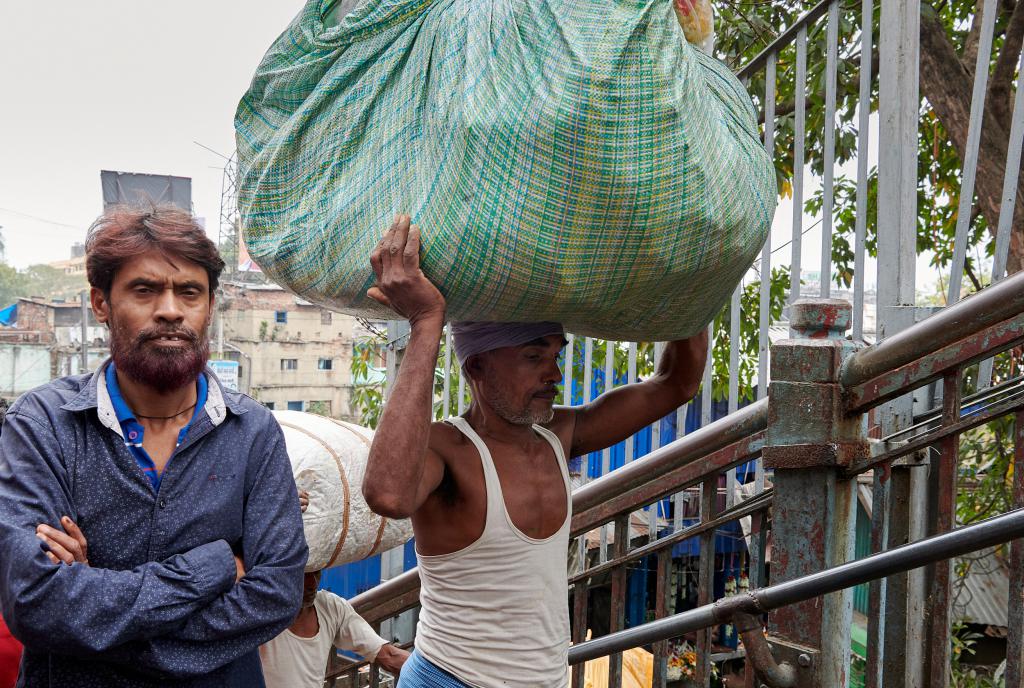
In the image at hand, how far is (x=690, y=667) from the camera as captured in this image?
8.43 m

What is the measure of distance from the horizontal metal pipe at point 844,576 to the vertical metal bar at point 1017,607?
0.30m

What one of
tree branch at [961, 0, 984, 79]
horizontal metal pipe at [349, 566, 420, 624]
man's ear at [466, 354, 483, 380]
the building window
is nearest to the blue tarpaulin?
the building window

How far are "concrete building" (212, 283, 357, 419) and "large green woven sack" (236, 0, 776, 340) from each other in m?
26.6

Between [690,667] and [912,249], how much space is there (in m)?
6.76

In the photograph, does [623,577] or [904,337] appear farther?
[623,577]

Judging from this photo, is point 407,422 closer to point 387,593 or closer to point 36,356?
point 387,593

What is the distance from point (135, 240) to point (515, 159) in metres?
1.00

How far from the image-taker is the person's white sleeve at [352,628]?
3.66 meters

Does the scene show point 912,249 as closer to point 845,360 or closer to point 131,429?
point 845,360

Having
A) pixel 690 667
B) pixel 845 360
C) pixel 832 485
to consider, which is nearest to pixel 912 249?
pixel 845 360

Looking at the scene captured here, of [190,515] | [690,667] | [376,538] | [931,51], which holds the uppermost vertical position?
[931,51]

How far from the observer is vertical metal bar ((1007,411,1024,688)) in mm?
1808

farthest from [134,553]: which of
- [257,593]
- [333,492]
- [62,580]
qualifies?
[333,492]

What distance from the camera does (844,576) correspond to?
67.8 inches
